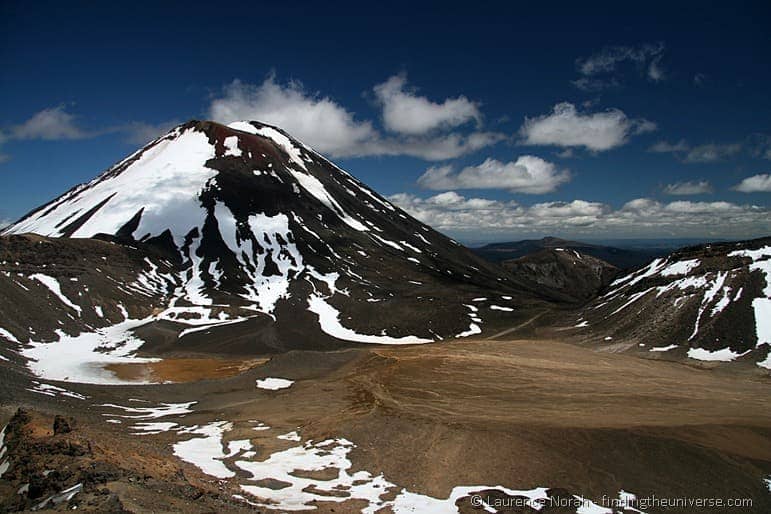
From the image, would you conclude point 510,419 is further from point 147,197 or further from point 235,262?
point 147,197

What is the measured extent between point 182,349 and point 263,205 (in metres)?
84.1

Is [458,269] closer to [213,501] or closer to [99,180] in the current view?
[213,501]

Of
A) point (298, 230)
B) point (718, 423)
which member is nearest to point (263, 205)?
point (298, 230)

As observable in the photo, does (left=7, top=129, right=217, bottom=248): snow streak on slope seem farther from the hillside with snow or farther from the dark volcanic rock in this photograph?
the dark volcanic rock

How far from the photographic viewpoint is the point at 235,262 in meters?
115

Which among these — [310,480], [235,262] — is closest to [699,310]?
[310,480]

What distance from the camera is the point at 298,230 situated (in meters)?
136

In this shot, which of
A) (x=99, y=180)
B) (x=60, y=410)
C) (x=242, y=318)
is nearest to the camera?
(x=60, y=410)

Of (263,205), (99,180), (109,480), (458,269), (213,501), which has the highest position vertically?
(99,180)

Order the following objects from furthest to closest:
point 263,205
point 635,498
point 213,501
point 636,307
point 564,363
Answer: point 263,205, point 636,307, point 564,363, point 635,498, point 213,501

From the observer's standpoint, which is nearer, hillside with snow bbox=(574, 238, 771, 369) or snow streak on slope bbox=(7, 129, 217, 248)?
hillside with snow bbox=(574, 238, 771, 369)

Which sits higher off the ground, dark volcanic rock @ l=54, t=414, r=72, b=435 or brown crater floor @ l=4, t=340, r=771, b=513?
dark volcanic rock @ l=54, t=414, r=72, b=435

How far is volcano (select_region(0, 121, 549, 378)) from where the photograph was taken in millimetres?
75062

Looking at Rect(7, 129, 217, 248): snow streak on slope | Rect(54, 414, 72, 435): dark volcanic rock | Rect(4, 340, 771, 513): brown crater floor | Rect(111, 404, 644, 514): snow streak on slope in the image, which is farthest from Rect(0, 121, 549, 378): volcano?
Rect(54, 414, 72, 435): dark volcanic rock
